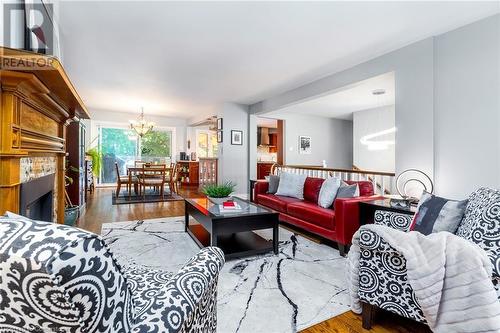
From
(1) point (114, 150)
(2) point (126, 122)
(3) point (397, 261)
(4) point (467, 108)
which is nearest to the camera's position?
(3) point (397, 261)

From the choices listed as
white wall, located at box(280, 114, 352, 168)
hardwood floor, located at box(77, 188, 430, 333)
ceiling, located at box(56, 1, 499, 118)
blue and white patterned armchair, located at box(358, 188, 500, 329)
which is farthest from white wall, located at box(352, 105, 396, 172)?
blue and white patterned armchair, located at box(358, 188, 500, 329)

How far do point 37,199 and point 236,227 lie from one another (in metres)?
1.73

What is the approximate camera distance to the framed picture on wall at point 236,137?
660 cm

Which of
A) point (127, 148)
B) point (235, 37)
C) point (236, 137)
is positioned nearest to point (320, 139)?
point (236, 137)

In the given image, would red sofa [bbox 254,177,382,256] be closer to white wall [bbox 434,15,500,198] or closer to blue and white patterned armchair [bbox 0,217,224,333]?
white wall [bbox 434,15,500,198]

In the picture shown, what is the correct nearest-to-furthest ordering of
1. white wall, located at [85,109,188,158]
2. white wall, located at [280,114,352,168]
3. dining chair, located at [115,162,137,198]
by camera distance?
dining chair, located at [115,162,137,198] < white wall, located at [85,109,188,158] < white wall, located at [280,114,352,168]

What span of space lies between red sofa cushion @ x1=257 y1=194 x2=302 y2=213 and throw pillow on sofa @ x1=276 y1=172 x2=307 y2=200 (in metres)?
0.13

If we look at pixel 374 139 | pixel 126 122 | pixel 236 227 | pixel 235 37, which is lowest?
pixel 236 227

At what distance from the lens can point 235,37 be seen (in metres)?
3.04

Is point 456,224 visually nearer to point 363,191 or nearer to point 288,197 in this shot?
point 363,191

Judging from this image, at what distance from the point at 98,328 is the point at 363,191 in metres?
3.38

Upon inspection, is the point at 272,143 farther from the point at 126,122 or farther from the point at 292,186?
the point at 292,186

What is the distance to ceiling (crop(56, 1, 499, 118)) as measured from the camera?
2492mm

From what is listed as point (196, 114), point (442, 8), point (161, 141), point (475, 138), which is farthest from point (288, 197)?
point (161, 141)
